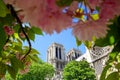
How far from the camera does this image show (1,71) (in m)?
1.61

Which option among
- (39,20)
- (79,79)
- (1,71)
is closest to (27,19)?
(39,20)

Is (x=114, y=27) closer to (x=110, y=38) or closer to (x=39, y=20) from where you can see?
(x=110, y=38)

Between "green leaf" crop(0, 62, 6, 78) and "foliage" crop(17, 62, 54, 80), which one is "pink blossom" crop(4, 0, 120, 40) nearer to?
"green leaf" crop(0, 62, 6, 78)

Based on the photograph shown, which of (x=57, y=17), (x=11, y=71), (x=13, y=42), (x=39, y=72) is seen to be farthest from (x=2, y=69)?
(x=39, y=72)

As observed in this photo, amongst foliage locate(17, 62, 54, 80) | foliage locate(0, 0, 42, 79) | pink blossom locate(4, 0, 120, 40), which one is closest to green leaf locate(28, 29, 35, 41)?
foliage locate(0, 0, 42, 79)

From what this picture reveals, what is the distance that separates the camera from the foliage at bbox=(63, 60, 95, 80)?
3393 centimetres

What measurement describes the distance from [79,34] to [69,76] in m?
34.7

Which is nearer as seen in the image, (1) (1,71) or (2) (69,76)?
(1) (1,71)

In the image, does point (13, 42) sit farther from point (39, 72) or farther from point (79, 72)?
point (39, 72)

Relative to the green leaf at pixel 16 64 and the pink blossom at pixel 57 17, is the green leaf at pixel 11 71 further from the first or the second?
the pink blossom at pixel 57 17

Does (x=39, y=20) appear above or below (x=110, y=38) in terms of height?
below

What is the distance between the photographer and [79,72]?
34.6m

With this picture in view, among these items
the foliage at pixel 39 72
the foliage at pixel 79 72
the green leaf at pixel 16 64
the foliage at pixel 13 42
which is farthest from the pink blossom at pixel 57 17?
the foliage at pixel 39 72

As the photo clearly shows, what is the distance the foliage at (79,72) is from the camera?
33928 mm
